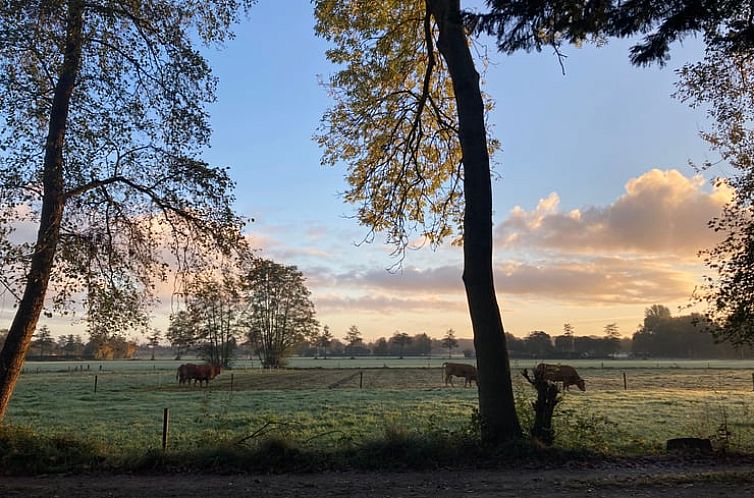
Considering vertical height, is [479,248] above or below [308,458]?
above

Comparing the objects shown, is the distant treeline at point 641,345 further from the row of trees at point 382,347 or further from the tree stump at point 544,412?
the tree stump at point 544,412

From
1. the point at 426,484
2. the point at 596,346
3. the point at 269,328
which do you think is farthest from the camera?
the point at 596,346

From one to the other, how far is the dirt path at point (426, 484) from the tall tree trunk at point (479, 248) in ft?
4.64

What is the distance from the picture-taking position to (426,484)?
785 centimetres

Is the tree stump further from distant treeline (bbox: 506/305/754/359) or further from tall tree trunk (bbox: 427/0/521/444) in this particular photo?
distant treeline (bbox: 506/305/754/359)

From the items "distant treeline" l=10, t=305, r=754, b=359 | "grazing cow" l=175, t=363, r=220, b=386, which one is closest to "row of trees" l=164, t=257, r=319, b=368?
"grazing cow" l=175, t=363, r=220, b=386

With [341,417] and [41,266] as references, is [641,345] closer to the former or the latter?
[341,417]

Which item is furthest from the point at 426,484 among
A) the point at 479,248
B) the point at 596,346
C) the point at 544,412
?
the point at 596,346

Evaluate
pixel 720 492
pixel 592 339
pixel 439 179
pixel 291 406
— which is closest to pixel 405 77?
pixel 439 179

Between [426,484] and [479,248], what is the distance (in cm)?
440

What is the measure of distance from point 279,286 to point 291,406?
37.6 meters

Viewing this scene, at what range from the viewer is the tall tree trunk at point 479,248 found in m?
9.88

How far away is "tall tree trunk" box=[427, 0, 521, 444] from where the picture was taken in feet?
32.4

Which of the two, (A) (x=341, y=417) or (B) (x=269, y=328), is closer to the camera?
(A) (x=341, y=417)
